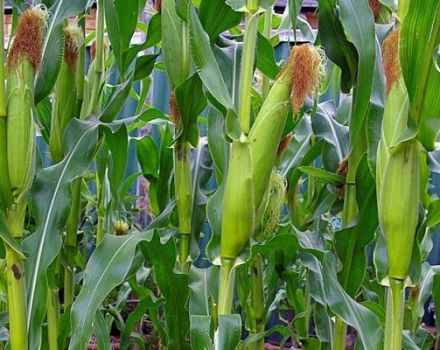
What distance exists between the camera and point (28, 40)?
1084mm

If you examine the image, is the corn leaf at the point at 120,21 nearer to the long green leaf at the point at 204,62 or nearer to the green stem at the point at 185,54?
the green stem at the point at 185,54

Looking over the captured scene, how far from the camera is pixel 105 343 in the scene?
1355 mm

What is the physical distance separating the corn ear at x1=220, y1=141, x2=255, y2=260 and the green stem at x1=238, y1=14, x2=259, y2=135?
5 cm

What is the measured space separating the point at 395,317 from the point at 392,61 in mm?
417

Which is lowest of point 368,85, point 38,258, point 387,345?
point 387,345

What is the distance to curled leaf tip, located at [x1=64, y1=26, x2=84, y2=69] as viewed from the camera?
129 cm

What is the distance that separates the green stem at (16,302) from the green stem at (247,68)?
0.48 meters

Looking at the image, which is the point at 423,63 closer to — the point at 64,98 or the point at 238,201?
the point at 238,201

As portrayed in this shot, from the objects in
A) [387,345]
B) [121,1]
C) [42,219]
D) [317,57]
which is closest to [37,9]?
[121,1]

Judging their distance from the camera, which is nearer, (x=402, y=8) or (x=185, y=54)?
(x=402, y=8)

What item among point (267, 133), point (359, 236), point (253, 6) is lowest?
point (359, 236)

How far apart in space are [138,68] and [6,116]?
0.40m

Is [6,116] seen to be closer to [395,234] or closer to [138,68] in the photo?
[138,68]

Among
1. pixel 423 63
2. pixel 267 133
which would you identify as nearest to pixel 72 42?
pixel 267 133
